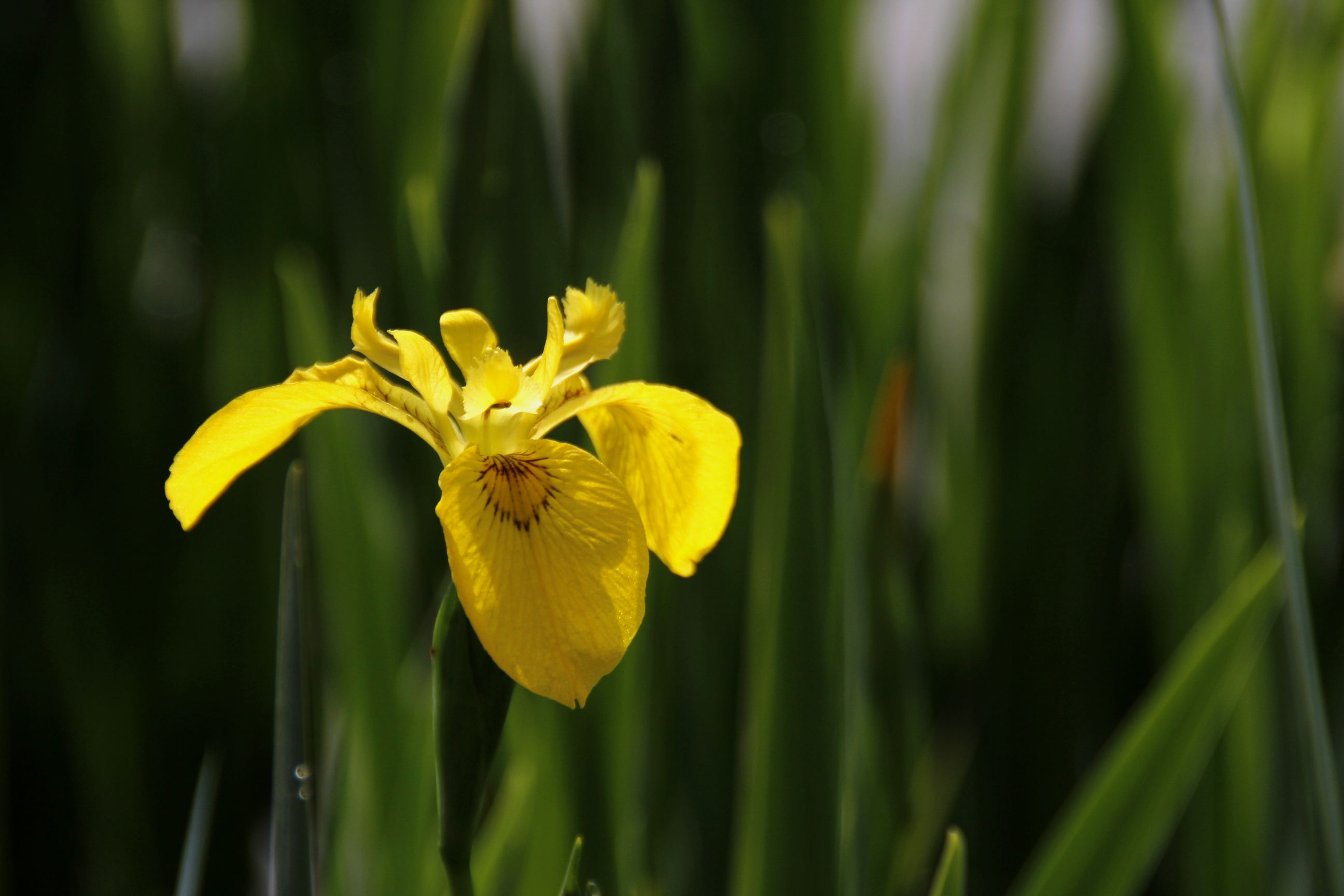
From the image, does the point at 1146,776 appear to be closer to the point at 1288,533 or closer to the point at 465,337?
the point at 1288,533

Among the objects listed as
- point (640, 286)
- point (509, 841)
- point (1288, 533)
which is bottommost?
point (509, 841)

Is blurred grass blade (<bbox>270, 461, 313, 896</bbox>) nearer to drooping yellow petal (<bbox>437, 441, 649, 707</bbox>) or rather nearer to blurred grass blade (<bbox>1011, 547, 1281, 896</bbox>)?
drooping yellow petal (<bbox>437, 441, 649, 707</bbox>)

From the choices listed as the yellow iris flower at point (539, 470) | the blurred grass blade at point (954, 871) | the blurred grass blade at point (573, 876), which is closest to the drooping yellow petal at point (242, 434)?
the yellow iris flower at point (539, 470)

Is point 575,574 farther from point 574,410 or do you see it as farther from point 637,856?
point 637,856

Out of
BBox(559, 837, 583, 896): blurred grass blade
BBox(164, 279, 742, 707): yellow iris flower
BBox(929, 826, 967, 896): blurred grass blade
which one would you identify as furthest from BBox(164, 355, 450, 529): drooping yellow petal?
BBox(929, 826, 967, 896): blurred grass blade

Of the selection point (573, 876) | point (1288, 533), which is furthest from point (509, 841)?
point (1288, 533)

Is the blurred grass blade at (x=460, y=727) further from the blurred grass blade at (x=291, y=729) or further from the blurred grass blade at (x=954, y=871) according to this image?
the blurred grass blade at (x=954, y=871)
